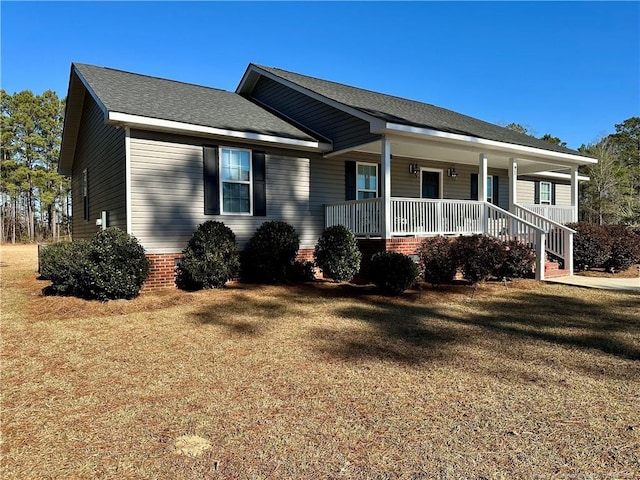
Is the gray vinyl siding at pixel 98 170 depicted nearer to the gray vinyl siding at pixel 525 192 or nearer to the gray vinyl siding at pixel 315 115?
the gray vinyl siding at pixel 315 115

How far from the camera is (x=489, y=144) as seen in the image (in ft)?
38.2

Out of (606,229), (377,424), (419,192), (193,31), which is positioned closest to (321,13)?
(193,31)

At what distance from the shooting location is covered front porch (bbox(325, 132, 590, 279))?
10336 mm

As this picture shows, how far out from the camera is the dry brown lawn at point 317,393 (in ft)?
8.66

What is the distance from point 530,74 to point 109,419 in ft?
83.1

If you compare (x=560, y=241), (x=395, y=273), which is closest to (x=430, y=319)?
(x=395, y=273)

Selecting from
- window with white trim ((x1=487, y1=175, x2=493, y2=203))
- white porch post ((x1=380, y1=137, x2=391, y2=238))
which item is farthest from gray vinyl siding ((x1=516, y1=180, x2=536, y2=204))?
white porch post ((x1=380, y1=137, x2=391, y2=238))

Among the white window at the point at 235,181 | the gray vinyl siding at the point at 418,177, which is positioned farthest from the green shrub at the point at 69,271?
the gray vinyl siding at the point at 418,177

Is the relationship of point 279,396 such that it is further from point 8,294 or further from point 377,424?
point 8,294

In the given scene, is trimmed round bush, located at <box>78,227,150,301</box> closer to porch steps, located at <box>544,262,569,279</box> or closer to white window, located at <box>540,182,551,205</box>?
porch steps, located at <box>544,262,569,279</box>

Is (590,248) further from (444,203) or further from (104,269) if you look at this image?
(104,269)

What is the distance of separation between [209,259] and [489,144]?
811 centimetres

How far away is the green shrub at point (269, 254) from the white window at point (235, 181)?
823mm

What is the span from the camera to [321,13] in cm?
1254
